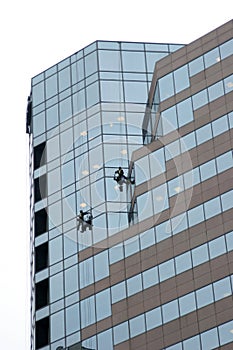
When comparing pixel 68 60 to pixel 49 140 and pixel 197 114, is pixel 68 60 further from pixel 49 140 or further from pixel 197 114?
pixel 197 114

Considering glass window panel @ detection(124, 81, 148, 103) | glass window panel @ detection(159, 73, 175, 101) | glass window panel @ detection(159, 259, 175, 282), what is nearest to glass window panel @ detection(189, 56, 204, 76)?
glass window panel @ detection(159, 73, 175, 101)

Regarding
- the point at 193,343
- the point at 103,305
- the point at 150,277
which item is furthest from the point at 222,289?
the point at 103,305

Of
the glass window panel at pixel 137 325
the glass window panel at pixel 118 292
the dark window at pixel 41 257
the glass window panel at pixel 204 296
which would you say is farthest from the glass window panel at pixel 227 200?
the dark window at pixel 41 257

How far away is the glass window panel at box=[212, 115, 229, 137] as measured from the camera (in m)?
74.5

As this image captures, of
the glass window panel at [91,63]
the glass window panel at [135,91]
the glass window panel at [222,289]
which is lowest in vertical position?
the glass window panel at [222,289]

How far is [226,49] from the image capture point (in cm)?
7675

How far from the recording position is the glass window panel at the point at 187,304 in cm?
7144

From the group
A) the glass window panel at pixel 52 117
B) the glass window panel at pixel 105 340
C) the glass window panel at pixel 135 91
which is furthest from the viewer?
the glass window panel at pixel 52 117

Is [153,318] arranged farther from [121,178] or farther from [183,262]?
[121,178]

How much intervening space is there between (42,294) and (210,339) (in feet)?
63.1

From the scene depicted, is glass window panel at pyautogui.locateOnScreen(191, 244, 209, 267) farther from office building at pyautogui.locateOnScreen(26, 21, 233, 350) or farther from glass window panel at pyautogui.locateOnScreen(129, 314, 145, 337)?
glass window panel at pyautogui.locateOnScreen(129, 314, 145, 337)

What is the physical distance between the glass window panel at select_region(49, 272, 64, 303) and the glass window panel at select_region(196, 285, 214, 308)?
48.8 ft

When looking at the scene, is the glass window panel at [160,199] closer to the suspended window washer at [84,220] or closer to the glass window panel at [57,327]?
the suspended window washer at [84,220]

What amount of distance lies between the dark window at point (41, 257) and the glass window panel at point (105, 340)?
10208 millimetres
